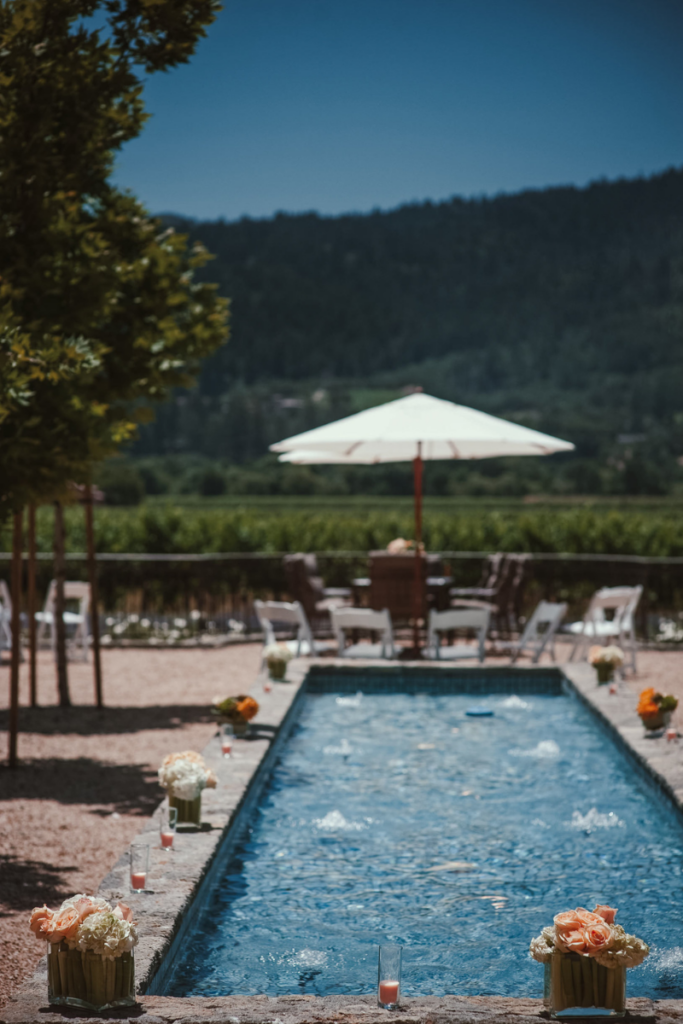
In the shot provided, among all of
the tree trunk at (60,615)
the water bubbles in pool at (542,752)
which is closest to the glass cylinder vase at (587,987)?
the water bubbles in pool at (542,752)

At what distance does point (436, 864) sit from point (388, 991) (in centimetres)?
228

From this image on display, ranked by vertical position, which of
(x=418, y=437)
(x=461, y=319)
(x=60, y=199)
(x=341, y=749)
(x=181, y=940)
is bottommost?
(x=341, y=749)

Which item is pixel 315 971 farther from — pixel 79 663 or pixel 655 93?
pixel 655 93

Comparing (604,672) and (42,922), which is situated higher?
(42,922)

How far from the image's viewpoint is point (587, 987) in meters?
2.90

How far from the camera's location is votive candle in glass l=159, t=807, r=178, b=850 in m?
4.50

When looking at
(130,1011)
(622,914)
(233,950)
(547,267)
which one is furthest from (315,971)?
(547,267)

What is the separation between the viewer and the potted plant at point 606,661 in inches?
336

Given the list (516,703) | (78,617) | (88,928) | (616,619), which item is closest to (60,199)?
(88,928)

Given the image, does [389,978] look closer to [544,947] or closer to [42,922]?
[544,947]

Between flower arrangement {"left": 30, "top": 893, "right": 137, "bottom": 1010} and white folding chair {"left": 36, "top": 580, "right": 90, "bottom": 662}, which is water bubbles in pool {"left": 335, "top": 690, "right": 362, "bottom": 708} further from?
flower arrangement {"left": 30, "top": 893, "right": 137, "bottom": 1010}

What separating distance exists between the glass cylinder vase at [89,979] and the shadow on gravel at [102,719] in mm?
5271

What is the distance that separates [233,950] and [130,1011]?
48.7 inches

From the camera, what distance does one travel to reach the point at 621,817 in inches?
231
